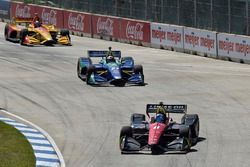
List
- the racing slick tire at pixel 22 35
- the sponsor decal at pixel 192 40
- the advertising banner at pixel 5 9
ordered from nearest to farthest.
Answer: the sponsor decal at pixel 192 40 < the racing slick tire at pixel 22 35 < the advertising banner at pixel 5 9

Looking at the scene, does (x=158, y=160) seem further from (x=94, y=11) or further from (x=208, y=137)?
(x=94, y=11)

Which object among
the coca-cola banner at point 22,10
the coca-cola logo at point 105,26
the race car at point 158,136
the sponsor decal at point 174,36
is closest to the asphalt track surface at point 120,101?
the race car at point 158,136

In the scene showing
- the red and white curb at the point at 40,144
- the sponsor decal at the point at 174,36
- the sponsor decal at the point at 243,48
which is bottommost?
the red and white curb at the point at 40,144

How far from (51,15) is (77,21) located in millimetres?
3672

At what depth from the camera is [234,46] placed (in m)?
41.5

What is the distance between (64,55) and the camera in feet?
146

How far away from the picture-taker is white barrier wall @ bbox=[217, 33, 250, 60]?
4062 centimetres

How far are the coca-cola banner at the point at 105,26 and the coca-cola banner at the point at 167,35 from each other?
418 cm

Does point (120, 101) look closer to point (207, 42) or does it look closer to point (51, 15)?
point (207, 42)

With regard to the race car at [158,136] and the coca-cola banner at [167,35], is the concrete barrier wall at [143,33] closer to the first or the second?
the coca-cola banner at [167,35]

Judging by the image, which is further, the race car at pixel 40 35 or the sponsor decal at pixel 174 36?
the race car at pixel 40 35

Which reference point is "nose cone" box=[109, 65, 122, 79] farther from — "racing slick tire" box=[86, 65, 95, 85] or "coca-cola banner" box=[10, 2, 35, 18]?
"coca-cola banner" box=[10, 2, 35, 18]

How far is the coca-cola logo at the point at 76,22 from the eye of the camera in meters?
55.7

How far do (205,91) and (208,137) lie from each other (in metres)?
8.77
